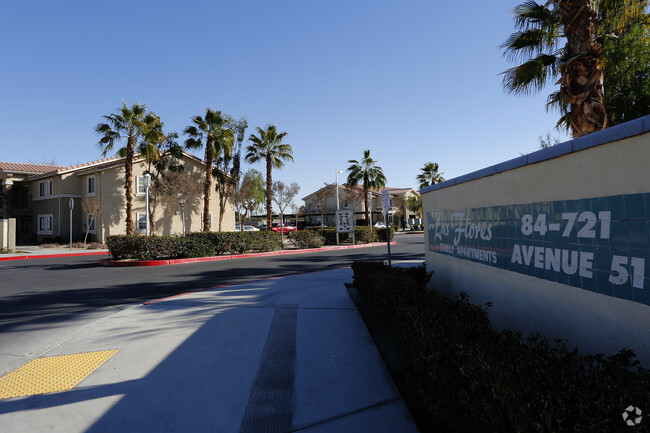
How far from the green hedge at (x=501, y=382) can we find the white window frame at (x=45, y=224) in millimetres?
38415

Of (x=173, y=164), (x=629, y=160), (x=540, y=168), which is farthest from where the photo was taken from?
(x=173, y=164)

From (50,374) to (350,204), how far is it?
53951mm

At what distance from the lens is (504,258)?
4.90 m

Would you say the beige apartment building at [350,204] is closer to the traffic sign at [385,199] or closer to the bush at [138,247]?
the bush at [138,247]

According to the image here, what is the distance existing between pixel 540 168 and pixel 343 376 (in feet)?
10.9

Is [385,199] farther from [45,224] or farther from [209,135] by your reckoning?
[45,224]

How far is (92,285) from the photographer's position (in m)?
11.6

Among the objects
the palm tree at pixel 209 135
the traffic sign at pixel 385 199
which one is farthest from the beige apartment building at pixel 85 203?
the traffic sign at pixel 385 199

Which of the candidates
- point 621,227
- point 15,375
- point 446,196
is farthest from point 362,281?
point 15,375

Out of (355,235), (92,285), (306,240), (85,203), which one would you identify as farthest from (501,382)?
(85,203)

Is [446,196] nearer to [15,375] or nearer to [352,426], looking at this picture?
[352,426]

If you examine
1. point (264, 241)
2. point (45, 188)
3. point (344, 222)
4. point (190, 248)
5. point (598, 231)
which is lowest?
point (190, 248)

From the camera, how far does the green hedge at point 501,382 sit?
1.89 meters

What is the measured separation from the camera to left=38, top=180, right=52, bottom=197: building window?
33.6 m
